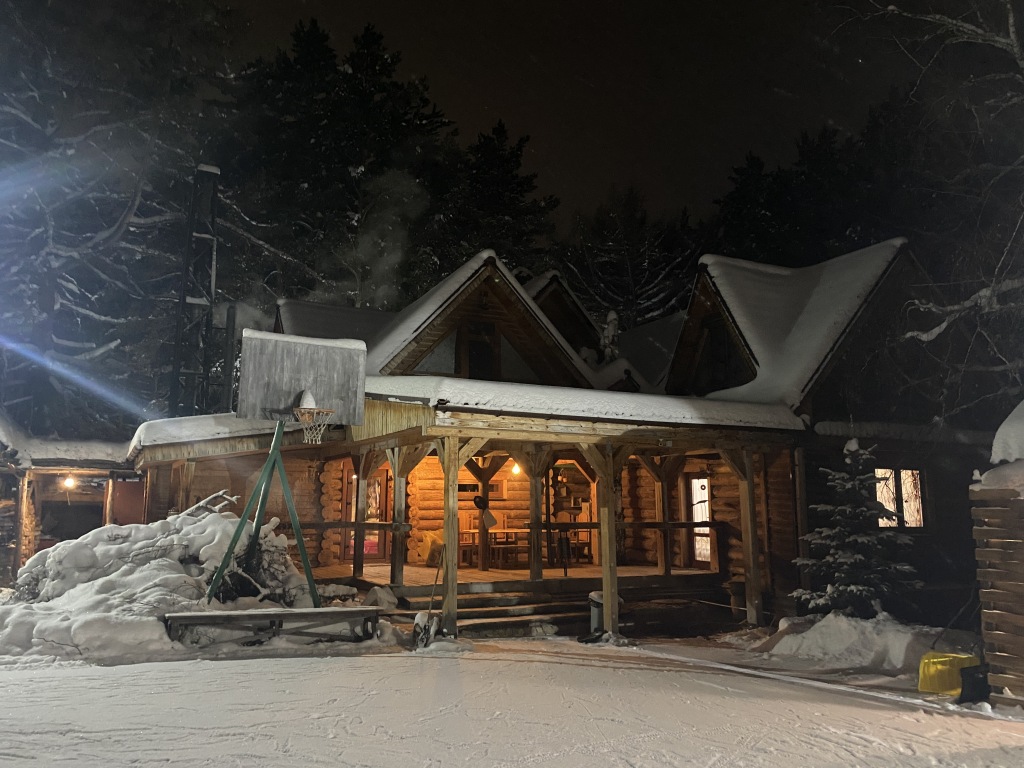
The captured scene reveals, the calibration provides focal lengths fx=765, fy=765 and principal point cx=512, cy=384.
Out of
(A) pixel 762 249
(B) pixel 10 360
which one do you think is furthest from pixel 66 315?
(A) pixel 762 249

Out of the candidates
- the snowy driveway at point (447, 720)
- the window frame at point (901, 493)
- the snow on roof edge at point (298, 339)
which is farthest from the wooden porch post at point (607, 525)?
the window frame at point (901, 493)

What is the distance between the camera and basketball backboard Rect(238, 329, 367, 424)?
10180 millimetres

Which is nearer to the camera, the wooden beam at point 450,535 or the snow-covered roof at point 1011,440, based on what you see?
the snow-covered roof at point 1011,440

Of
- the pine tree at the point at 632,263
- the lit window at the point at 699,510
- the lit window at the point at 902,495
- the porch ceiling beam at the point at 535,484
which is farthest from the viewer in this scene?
the pine tree at the point at 632,263

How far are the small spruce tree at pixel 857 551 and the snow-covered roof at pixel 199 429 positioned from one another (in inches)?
385

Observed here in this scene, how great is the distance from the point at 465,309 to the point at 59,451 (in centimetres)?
1256

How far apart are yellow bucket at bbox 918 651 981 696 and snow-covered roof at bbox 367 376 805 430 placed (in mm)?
4974

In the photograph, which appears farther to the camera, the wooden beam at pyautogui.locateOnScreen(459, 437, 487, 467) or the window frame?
the window frame

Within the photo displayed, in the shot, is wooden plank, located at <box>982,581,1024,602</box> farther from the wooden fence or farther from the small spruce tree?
the small spruce tree

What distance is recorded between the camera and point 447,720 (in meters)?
6.36

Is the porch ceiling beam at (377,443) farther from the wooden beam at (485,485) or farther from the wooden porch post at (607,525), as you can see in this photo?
the wooden porch post at (607,525)

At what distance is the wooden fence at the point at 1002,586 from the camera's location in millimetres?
8062

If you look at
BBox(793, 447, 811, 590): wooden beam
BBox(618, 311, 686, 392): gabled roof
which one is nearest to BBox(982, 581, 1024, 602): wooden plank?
BBox(793, 447, 811, 590): wooden beam

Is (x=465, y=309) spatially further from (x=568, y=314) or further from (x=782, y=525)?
(x=782, y=525)
